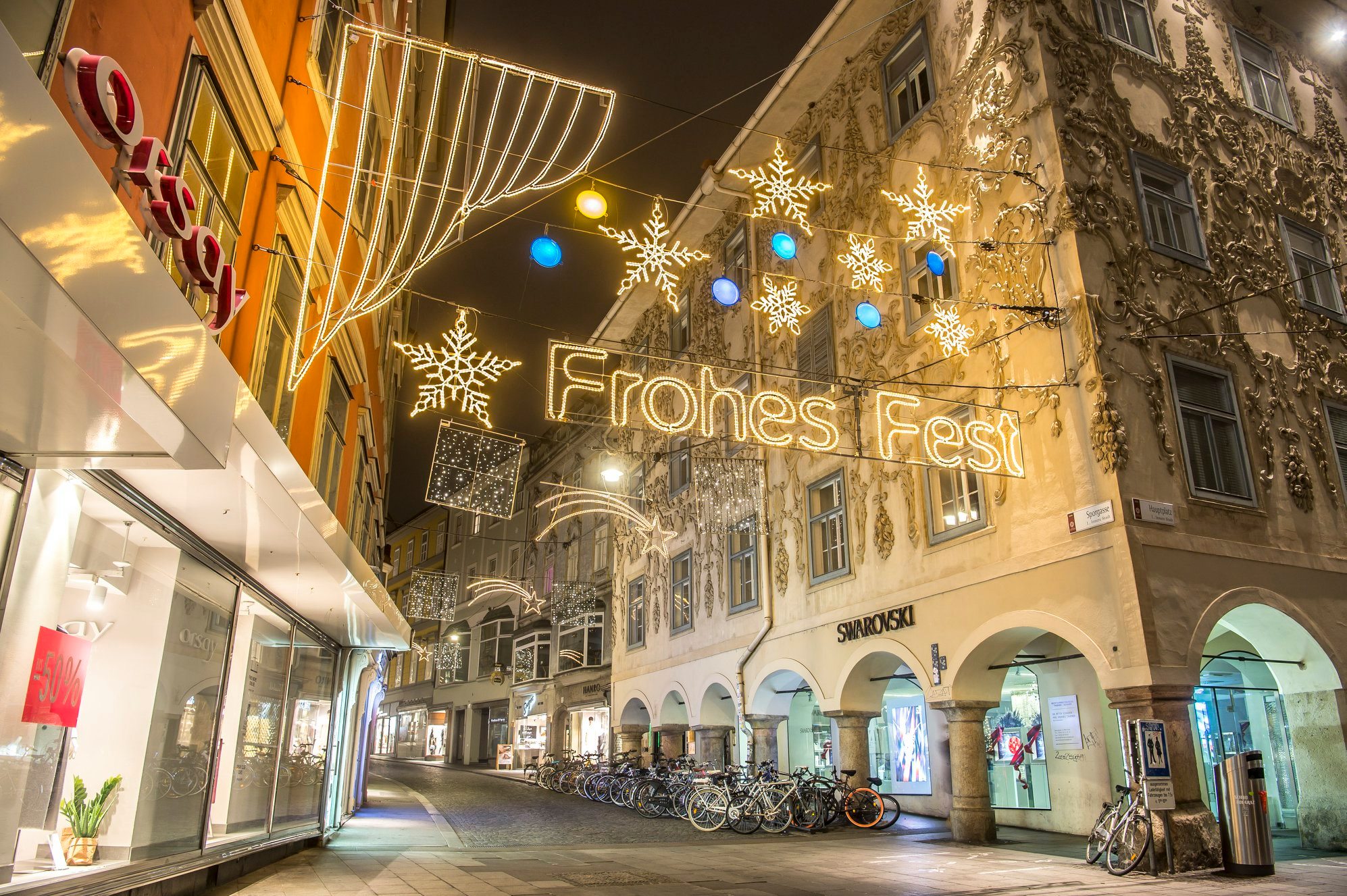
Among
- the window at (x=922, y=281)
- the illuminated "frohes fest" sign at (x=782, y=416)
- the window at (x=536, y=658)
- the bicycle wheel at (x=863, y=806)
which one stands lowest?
the bicycle wheel at (x=863, y=806)

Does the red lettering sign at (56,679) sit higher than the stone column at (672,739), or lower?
higher

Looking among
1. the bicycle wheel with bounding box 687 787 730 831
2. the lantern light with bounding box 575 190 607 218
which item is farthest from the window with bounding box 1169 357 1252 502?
the bicycle wheel with bounding box 687 787 730 831

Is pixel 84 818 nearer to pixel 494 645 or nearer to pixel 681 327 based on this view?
pixel 681 327

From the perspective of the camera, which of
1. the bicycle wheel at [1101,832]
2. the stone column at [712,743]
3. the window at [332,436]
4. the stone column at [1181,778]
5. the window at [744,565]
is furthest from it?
the stone column at [712,743]

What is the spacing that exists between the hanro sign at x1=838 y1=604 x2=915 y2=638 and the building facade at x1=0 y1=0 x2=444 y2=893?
24.6ft

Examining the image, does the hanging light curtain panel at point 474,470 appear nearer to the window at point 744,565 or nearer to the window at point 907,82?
the window at point 744,565

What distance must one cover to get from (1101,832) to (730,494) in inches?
432

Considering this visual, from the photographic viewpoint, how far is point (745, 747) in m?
17.9

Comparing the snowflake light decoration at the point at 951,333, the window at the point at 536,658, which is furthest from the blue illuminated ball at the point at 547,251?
the window at the point at 536,658

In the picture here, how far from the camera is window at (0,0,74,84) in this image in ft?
12.1

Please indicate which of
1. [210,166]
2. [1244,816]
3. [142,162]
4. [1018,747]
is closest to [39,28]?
[142,162]

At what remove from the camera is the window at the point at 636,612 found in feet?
81.0

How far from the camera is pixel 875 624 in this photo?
14.0 metres

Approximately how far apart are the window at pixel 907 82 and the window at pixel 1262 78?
17.4ft
